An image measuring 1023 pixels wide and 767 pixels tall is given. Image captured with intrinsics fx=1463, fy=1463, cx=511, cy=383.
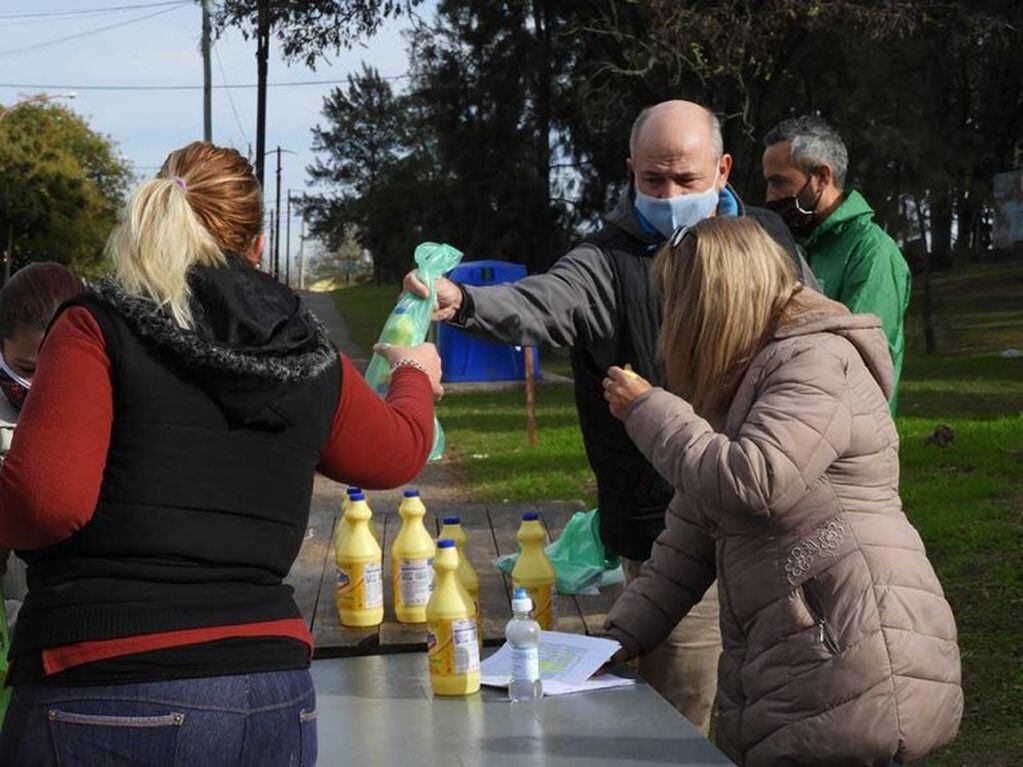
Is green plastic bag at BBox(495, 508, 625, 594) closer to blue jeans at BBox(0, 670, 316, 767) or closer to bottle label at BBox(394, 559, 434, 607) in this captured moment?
bottle label at BBox(394, 559, 434, 607)

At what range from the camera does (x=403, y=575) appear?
3967 millimetres

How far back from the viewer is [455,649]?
314cm

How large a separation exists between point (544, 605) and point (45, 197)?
46.3 meters

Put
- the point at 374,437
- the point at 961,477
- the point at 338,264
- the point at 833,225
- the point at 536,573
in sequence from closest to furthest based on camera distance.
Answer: the point at 374,437 < the point at 536,573 < the point at 833,225 < the point at 961,477 < the point at 338,264

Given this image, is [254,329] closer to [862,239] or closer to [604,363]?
[604,363]

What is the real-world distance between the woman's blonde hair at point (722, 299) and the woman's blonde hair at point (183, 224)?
88 cm

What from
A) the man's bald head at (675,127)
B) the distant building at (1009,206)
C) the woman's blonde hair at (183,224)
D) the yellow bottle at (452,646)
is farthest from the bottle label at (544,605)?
the distant building at (1009,206)

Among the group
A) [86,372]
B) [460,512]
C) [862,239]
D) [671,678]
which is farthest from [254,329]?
[460,512]

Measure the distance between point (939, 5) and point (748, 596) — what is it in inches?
687

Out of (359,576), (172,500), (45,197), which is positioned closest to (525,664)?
(359,576)

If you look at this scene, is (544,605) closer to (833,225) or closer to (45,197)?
(833,225)

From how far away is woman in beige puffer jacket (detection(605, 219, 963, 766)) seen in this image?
9.00ft

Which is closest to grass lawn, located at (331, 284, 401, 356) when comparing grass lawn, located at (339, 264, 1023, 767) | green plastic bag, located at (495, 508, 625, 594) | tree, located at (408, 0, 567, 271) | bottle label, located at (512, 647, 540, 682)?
tree, located at (408, 0, 567, 271)

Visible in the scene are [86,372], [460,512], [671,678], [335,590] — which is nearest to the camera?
[86,372]
